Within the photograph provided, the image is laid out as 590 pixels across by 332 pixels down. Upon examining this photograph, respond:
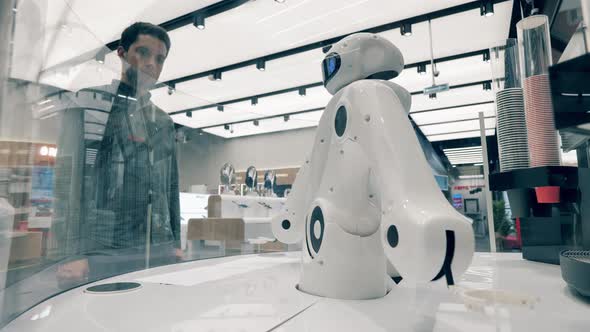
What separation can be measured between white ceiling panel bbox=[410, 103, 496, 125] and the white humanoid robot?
18.0 feet

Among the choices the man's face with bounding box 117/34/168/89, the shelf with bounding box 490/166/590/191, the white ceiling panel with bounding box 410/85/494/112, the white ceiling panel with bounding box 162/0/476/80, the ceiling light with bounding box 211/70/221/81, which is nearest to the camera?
the shelf with bounding box 490/166/590/191

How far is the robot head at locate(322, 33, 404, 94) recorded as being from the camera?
0.62m

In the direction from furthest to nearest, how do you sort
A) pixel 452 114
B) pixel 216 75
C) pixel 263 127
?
pixel 452 114 → pixel 216 75 → pixel 263 127

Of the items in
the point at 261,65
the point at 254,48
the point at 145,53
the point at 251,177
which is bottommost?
the point at 251,177

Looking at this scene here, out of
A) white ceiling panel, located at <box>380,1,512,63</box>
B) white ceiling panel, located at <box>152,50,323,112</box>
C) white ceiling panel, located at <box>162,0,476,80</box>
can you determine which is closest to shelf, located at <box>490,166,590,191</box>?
white ceiling panel, located at <box>162,0,476,80</box>

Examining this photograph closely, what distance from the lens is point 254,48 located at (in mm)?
3779

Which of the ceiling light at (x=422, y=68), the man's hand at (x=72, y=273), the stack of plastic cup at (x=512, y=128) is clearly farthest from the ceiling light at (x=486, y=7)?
the man's hand at (x=72, y=273)

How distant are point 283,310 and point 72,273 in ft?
1.37

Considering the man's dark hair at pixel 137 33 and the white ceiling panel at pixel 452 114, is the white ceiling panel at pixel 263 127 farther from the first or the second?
the white ceiling panel at pixel 452 114

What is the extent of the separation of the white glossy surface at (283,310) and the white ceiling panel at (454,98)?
490cm

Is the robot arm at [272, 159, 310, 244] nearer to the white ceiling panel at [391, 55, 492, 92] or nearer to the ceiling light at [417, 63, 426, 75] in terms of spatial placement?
the ceiling light at [417, 63, 426, 75]

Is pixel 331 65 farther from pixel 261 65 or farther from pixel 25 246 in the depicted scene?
pixel 261 65

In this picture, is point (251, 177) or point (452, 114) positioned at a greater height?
point (452, 114)

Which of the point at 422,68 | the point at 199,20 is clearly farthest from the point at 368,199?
the point at 422,68
